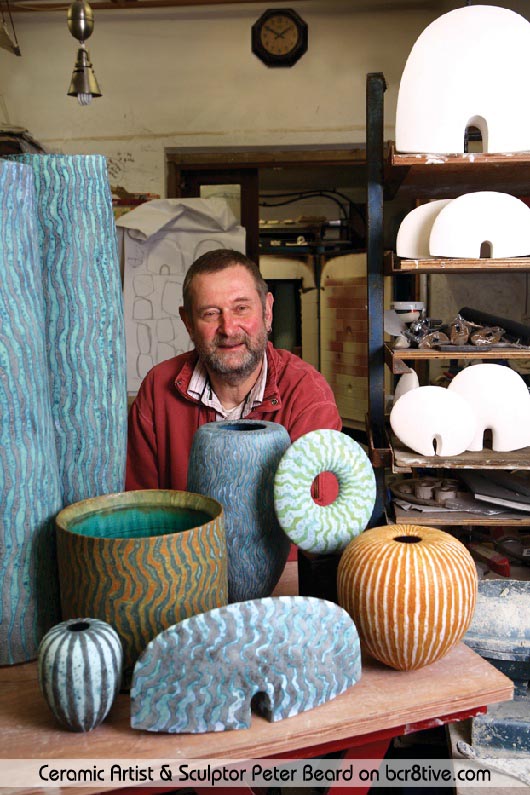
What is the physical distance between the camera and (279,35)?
395 centimetres

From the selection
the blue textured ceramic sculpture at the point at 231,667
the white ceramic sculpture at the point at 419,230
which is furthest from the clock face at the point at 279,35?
the blue textured ceramic sculpture at the point at 231,667

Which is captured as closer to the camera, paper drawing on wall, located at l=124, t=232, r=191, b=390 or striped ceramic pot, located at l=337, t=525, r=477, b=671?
striped ceramic pot, located at l=337, t=525, r=477, b=671

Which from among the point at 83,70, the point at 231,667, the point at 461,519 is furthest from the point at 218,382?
the point at 83,70

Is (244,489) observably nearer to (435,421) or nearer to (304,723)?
(304,723)

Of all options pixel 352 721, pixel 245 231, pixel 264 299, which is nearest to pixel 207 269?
pixel 264 299

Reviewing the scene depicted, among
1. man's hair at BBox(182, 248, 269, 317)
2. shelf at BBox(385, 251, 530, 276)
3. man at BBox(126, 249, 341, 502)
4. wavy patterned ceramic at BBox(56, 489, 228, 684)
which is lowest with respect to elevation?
wavy patterned ceramic at BBox(56, 489, 228, 684)

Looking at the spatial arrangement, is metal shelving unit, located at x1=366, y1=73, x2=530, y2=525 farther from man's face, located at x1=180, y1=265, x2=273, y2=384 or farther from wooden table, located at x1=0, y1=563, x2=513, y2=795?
wooden table, located at x1=0, y1=563, x2=513, y2=795

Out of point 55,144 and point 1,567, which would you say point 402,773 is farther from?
point 55,144

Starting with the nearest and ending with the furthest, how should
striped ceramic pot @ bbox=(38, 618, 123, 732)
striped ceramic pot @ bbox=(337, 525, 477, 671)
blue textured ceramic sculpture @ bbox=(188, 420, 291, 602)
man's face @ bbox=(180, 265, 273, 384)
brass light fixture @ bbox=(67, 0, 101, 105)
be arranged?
1. striped ceramic pot @ bbox=(38, 618, 123, 732)
2. striped ceramic pot @ bbox=(337, 525, 477, 671)
3. blue textured ceramic sculpture @ bbox=(188, 420, 291, 602)
4. man's face @ bbox=(180, 265, 273, 384)
5. brass light fixture @ bbox=(67, 0, 101, 105)

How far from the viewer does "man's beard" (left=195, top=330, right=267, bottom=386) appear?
1763 mm

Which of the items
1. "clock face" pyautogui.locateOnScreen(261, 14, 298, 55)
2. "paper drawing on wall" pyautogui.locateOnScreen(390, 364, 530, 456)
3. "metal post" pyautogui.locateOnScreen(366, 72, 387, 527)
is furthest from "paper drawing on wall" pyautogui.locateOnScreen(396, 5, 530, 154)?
"clock face" pyautogui.locateOnScreen(261, 14, 298, 55)

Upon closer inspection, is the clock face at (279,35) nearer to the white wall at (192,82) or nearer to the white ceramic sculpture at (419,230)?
the white wall at (192,82)

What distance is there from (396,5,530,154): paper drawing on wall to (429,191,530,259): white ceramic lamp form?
161 mm

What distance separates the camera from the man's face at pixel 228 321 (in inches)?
68.6
